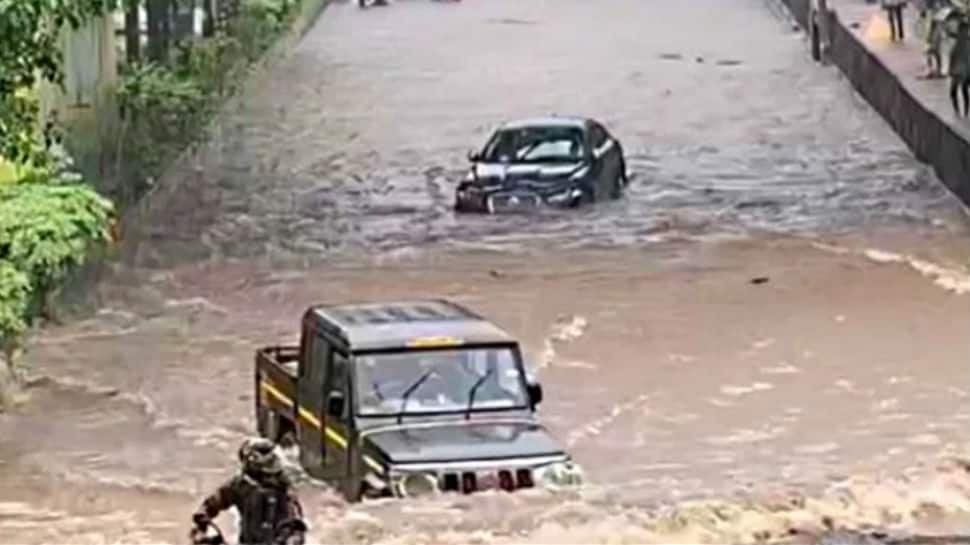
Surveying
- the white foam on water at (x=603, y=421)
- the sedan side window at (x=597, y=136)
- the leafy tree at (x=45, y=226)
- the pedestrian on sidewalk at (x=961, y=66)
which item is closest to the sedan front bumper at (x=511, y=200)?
the sedan side window at (x=597, y=136)

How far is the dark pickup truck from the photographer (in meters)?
15.5

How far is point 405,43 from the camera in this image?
54.0 meters

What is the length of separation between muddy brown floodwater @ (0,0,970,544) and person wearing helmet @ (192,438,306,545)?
2237 mm

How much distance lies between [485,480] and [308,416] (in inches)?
71.7

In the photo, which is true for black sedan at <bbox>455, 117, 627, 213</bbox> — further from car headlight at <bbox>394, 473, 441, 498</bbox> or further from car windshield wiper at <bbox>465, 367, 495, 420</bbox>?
car headlight at <bbox>394, 473, 441, 498</bbox>

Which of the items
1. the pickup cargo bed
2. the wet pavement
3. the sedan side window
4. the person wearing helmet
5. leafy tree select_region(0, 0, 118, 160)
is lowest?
the wet pavement

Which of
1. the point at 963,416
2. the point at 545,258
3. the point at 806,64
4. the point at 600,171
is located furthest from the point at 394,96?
the point at 963,416

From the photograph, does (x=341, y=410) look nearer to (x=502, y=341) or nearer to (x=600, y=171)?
(x=502, y=341)

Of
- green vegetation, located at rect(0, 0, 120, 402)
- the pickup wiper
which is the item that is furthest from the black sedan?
the pickup wiper

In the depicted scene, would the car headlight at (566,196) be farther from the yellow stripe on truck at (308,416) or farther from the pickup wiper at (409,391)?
the pickup wiper at (409,391)

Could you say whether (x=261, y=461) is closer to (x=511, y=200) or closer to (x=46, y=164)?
(x=46, y=164)

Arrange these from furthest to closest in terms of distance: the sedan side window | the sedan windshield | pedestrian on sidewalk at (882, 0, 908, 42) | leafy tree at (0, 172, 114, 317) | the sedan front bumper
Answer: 1. pedestrian on sidewalk at (882, 0, 908, 42)
2. the sedan side window
3. the sedan windshield
4. the sedan front bumper
5. leafy tree at (0, 172, 114, 317)

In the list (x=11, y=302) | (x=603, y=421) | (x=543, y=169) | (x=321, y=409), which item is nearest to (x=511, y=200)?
(x=543, y=169)

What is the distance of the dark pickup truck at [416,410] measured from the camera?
15531 mm
